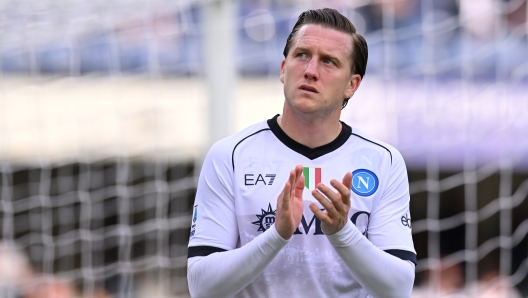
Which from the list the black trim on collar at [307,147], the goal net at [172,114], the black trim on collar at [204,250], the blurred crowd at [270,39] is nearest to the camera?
the black trim on collar at [204,250]

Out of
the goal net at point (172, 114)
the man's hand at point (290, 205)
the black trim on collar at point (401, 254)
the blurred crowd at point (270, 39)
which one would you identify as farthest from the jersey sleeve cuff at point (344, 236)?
the blurred crowd at point (270, 39)

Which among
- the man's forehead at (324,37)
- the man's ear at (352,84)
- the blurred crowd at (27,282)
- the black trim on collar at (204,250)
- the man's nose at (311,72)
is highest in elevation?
the man's forehead at (324,37)

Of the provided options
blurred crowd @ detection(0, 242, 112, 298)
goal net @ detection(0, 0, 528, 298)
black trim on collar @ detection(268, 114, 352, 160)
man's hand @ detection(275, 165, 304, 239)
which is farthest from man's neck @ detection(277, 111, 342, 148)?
blurred crowd @ detection(0, 242, 112, 298)

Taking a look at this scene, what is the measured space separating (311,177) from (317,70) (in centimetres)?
32

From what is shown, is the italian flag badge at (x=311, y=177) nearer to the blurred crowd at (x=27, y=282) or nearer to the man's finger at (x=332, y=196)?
the man's finger at (x=332, y=196)

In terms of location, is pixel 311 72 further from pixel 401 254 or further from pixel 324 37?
pixel 401 254

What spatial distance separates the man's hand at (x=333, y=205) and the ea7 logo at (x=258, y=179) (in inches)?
11.1

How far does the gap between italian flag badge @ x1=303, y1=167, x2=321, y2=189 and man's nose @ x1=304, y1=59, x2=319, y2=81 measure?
0.27 m

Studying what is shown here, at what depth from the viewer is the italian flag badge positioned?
88.0 inches

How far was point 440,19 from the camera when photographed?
6785 mm

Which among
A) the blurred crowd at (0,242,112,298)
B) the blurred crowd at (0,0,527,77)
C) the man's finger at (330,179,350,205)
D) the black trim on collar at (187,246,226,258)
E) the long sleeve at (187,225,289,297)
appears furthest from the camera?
the blurred crowd at (0,242,112,298)

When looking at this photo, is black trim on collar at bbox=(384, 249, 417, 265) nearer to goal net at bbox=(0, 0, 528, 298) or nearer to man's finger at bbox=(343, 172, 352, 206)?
man's finger at bbox=(343, 172, 352, 206)

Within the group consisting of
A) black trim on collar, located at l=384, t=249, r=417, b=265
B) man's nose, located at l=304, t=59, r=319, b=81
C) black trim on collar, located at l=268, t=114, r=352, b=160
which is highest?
man's nose, located at l=304, t=59, r=319, b=81

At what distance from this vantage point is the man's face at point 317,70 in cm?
221
